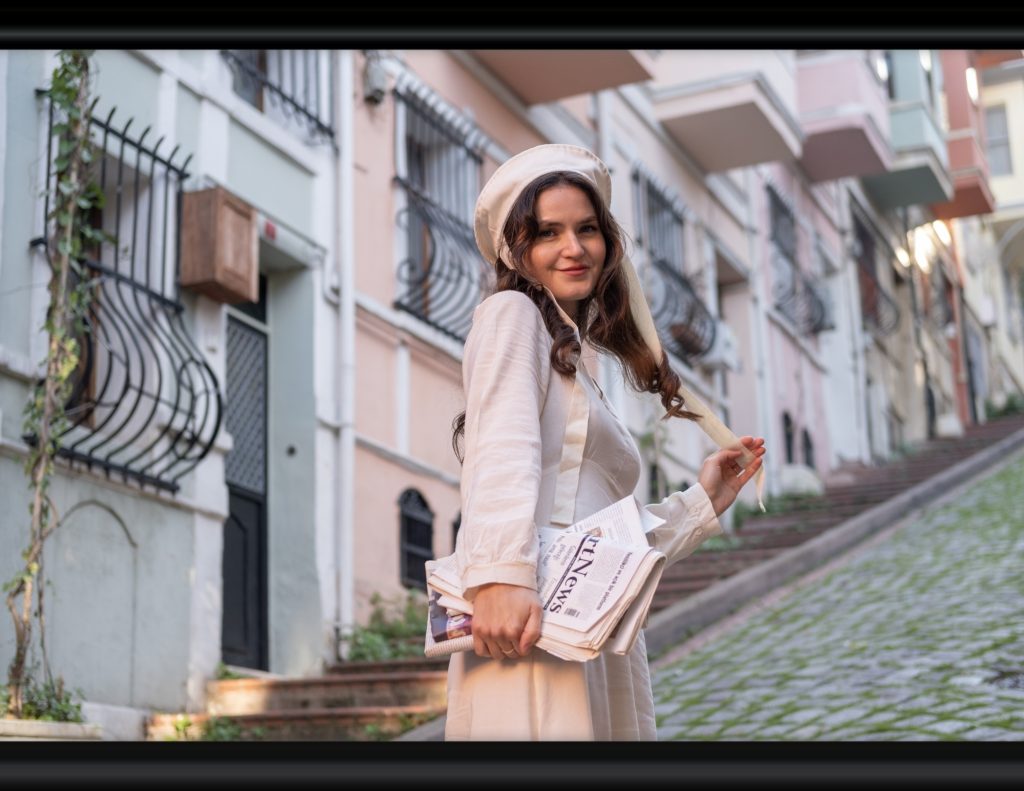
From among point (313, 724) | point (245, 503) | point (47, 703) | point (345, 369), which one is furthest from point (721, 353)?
point (47, 703)

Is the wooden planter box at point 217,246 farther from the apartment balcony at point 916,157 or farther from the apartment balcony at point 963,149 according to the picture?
the apartment balcony at point 963,149

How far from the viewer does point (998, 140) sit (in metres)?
36.0

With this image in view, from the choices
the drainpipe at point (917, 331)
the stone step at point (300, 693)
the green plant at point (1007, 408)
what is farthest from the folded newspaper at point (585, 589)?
the green plant at point (1007, 408)

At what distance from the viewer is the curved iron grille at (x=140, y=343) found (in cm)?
780

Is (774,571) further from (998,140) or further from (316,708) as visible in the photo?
(998,140)

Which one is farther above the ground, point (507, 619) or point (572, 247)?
point (572, 247)

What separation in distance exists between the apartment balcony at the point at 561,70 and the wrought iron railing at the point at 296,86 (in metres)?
2.43

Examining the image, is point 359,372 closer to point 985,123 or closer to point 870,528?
point 870,528

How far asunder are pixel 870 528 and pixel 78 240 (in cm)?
923

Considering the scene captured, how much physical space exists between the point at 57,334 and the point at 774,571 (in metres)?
6.64

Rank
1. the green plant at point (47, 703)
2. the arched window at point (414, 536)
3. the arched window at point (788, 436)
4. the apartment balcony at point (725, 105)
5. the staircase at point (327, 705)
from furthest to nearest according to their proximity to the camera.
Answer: the arched window at point (788, 436) < the apartment balcony at point (725, 105) < the arched window at point (414, 536) < the staircase at point (327, 705) < the green plant at point (47, 703)

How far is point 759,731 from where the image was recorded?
23.0ft

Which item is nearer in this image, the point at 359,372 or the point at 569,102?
the point at 359,372
